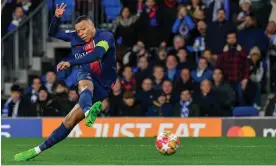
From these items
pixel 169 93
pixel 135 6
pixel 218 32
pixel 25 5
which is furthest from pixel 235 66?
pixel 25 5

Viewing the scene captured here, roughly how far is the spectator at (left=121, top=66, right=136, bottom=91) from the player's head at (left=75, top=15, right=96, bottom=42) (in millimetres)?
7510

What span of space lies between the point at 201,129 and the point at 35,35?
19.2 feet

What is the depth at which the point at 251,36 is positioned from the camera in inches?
786

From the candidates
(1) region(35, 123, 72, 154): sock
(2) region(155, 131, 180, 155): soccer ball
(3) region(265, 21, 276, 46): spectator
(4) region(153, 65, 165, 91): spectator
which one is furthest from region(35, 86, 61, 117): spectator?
(1) region(35, 123, 72, 154): sock

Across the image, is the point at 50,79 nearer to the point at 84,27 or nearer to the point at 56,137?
the point at 84,27

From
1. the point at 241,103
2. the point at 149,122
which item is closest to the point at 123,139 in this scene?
the point at 149,122

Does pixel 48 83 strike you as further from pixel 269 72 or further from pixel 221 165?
pixel 221 165

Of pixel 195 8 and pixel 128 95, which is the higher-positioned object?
pixel 195 8

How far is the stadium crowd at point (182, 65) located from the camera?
1903 cm

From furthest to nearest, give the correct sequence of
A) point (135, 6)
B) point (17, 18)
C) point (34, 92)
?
1. point (17, 18)
2. point (135, 6)
3. point (34, 92)

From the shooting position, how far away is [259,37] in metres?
19.8

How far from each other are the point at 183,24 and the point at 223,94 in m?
2.11

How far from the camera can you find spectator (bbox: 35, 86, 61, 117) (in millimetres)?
19453

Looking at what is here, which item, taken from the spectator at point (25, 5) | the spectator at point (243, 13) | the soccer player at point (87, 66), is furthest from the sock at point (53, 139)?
the spectator at point (25, 5)
